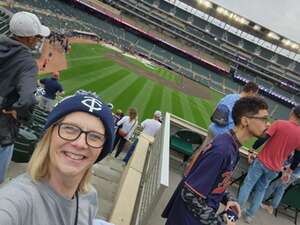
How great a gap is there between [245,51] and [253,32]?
3.84 m

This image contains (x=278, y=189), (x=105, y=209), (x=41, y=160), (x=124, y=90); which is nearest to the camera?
(x=41, y=160)

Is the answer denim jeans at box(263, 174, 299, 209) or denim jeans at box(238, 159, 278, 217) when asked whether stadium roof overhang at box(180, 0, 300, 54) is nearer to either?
denim jeans at box(263, 174, 299, 209)

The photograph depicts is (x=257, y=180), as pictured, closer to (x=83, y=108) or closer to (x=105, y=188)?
(x=105, y=188)

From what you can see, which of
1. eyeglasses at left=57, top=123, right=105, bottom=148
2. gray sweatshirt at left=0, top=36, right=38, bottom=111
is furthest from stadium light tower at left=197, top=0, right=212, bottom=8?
eyeglasses at left=57, top=123, right=105, bottom=148

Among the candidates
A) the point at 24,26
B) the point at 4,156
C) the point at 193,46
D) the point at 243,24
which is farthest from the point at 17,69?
the point at 193,46

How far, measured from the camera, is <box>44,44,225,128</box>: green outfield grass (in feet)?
71.9

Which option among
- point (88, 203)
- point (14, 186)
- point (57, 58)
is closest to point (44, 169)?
→ point (14, 186)

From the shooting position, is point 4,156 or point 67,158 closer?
point 67,158

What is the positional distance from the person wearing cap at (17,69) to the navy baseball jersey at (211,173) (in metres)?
1.40

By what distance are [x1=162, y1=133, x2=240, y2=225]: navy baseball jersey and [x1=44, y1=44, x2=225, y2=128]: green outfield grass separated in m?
15.9

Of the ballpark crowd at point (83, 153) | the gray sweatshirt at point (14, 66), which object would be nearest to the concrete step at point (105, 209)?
the ballpark crowd at point (83, 153)

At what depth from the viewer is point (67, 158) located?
1.89m

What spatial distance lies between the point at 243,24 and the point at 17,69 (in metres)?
68.0

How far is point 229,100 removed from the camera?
6.10 metres
